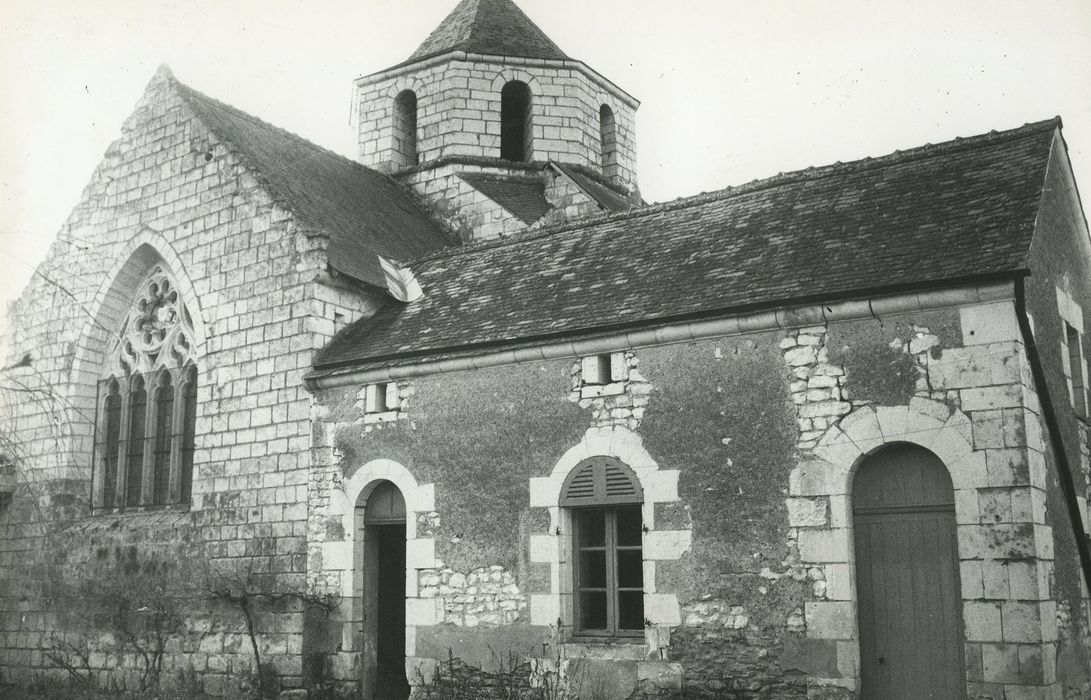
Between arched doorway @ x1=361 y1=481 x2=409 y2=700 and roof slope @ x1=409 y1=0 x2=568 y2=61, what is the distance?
9.39 m

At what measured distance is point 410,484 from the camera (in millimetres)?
11688

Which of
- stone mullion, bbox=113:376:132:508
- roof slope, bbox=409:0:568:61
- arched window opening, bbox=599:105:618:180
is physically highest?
roof slope, bbox=409:0:568:61

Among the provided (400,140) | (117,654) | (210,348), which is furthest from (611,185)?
(117,654)

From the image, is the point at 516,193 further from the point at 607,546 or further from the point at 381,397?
the point at 607,546

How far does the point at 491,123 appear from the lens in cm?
1856

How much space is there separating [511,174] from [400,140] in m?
2.33

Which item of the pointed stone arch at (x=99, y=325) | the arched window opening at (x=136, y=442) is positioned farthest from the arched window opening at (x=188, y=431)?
the pointed stone arch at (x=99, y=325)

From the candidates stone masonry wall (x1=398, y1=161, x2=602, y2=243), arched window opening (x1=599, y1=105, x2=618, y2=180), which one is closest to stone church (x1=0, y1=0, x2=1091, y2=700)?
stone masonry wall (x1=398, y1=161, x2=602, y2=243)

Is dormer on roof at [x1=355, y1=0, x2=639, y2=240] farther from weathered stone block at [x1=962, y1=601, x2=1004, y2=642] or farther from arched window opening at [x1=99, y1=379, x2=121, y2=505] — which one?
weathered stone block at [x1=962, y1=601, x2=1004, y2=642]

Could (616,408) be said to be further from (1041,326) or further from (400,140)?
(400,140)

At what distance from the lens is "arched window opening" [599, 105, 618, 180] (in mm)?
19625

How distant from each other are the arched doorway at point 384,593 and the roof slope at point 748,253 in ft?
5.42

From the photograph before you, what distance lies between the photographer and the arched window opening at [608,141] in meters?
19.6

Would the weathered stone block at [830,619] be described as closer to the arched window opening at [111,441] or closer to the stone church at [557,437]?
the stone church at [557,437]
